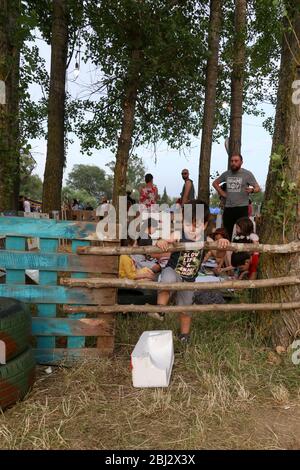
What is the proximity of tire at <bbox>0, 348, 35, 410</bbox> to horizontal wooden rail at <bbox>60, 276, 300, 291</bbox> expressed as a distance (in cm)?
73

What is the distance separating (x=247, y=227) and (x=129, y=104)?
545 cm

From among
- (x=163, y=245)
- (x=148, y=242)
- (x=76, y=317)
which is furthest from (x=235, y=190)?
(x=76, y=317)

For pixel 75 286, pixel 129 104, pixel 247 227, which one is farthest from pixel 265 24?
pixel 75 286

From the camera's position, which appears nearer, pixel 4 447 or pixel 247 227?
pixel 4 447

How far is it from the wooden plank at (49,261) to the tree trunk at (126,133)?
238 inches

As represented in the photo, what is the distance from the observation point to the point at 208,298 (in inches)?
196

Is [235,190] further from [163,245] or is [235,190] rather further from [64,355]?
[64,355]

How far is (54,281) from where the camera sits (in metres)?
3.62

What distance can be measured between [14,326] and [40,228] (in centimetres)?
93

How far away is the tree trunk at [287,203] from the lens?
12.5 ft
